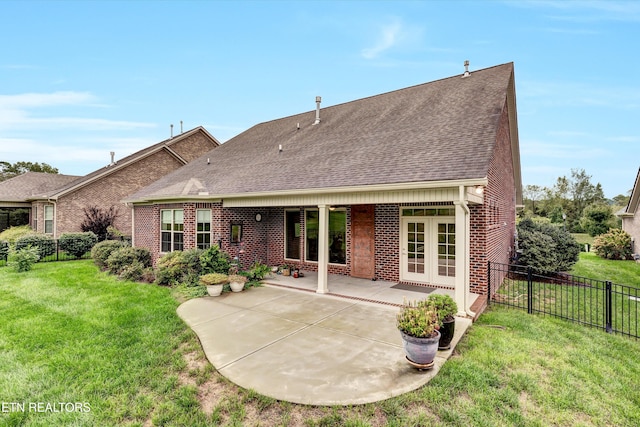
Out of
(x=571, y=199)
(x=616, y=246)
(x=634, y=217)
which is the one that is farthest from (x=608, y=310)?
(x=571, y=199)

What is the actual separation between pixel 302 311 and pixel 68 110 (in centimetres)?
2465

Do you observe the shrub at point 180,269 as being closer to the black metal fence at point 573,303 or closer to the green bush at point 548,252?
the black metal fence at point 573,303

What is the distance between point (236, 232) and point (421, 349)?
7778mm

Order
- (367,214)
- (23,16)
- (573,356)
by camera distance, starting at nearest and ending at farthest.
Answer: (573,356)
(367,214)
(23,16)

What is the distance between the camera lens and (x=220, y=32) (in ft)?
48.0

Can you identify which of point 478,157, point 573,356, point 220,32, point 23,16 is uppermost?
point 220,32

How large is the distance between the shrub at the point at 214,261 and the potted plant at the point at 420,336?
6.42 metres

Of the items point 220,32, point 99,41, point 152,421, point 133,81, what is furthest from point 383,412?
point 133,81

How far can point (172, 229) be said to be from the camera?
35.1 ft

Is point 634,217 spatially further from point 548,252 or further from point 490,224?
point 490,224

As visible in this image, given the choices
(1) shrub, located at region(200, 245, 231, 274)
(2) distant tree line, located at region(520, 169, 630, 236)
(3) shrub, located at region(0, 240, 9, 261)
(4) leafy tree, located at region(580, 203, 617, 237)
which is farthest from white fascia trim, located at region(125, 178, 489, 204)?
(2) distant tree line, located at region(520, 169, 630, 236)

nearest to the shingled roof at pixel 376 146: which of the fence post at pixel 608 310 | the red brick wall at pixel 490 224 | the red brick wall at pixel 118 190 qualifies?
the red brick wall at pixel 490 224

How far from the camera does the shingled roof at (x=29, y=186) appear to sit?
17891 millimetres

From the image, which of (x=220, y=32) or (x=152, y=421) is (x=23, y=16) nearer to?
(x=220, y=32)
